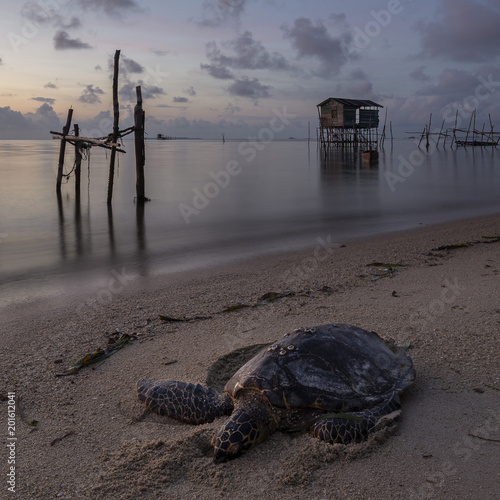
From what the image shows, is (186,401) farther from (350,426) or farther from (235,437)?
(350,426)

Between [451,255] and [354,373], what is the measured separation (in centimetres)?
718

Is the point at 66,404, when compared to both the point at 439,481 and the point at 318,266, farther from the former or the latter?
the point at 318,266

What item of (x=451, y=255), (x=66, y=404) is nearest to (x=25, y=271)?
(x=66, y=404)

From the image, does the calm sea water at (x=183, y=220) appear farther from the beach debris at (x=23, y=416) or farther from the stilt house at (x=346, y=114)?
the stilt house at (x=346, y=114)

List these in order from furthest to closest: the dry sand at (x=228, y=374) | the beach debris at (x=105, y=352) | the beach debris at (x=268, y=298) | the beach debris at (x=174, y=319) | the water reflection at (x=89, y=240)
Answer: the water reflection at (x=89, y=240), the beach debris at (x=268, y=298), the beach debris at (x=174, y=319), the beach debris at (x=105, y=352), the dry sand at (x=228, y=374)

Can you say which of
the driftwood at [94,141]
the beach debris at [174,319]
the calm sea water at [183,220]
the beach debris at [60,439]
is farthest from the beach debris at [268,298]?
the driftwood at [94,141]

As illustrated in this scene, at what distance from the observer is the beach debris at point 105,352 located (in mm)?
5273

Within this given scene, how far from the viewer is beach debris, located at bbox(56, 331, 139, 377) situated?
5.27m

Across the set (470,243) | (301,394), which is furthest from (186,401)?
(470,243)

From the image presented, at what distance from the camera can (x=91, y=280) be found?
1016 centimetres

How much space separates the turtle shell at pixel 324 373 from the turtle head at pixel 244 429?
0.12 meters

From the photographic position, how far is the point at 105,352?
18.7 feet

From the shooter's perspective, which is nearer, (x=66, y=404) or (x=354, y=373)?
(x=354, y=373)

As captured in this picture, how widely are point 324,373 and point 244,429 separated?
2.75 ft
